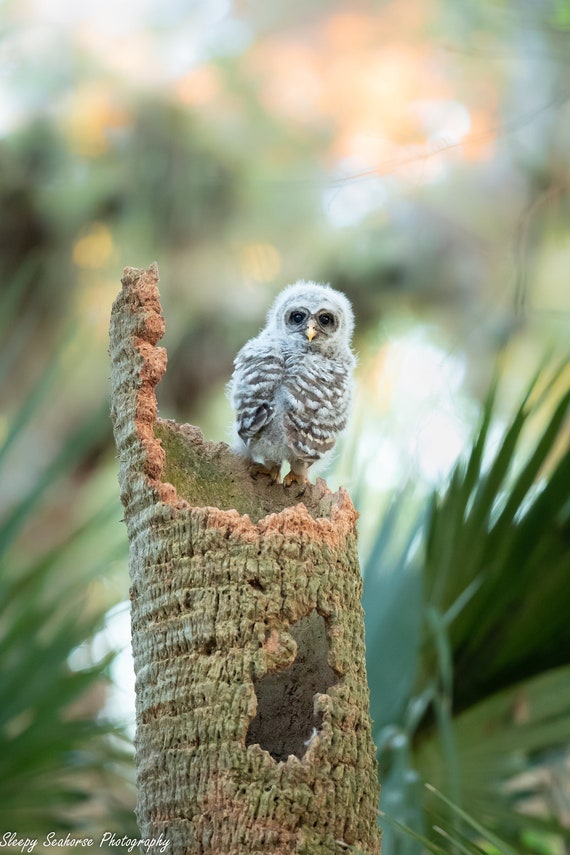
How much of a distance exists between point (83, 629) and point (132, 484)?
1.77ft

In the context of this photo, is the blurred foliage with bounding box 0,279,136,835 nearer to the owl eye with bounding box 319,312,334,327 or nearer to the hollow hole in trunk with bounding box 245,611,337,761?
the hollow hole in trunk with bounding box 245,611,337,761

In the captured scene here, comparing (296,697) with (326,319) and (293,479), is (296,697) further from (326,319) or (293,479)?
(326,319)

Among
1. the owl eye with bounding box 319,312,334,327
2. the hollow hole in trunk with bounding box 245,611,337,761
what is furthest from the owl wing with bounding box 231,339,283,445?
the hollow hole in trunk with bounding box 245,611,337,761

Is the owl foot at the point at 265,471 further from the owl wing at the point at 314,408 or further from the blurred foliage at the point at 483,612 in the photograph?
the blurred foliage at the point at 483,612

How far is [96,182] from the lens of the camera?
5.64m

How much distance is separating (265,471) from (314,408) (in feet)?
0.53

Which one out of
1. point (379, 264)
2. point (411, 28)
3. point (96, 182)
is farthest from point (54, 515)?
point (411, 28)

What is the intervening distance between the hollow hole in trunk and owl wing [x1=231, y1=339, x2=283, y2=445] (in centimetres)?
44

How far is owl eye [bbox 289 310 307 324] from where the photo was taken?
216 centimetres

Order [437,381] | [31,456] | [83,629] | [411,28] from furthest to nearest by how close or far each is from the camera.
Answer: [411,28], [31,456], [437,381], [83,629]

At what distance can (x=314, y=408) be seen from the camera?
1.94 m

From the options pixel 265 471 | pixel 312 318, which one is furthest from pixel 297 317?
pixel 265 471

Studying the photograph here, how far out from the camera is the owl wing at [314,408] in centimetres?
190

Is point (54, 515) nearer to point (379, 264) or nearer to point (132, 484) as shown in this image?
point (379, 264)
